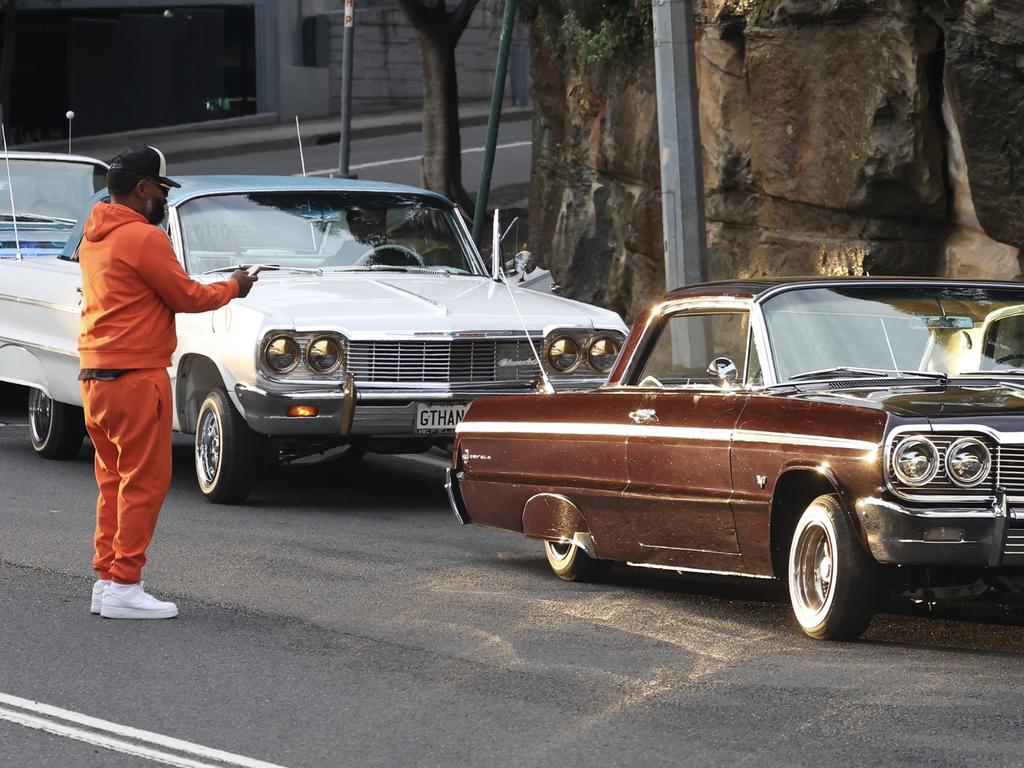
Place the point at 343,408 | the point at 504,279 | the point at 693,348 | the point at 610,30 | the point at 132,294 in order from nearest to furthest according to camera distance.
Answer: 1. the point at 132,294
2. the point at 693,348
3. the point at 343,408
4. the point at 504,279
5. the point at 610,30

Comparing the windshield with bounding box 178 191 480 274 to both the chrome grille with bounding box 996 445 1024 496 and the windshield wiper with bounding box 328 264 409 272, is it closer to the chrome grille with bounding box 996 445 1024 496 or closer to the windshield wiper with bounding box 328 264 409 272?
the windshield wiper with bounding box 328 264 409 272

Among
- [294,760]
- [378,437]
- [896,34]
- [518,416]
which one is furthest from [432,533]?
[896,34]

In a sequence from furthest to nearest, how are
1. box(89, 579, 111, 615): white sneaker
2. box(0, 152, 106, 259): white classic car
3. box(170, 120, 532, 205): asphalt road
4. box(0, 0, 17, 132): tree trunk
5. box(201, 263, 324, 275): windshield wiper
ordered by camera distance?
box(0, 0, 17, 132): tree trunk → box(170, 120, 532, 205): asphalt road → box(0, 152, 106, 259): white classic car → box(201, 263, 324, 275): windshield wiper → box(89, 579, 111, 615): white sneaker

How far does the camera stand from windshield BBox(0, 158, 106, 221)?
1653 centimetres

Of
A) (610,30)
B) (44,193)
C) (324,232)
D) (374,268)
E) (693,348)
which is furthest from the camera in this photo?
(610,30)

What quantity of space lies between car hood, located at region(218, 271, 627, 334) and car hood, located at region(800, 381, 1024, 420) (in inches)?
152

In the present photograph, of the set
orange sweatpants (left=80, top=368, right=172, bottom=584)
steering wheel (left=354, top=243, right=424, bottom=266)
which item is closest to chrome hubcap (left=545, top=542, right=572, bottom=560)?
orange sweatpants (left=80, top=368, right=172, bottom=584)

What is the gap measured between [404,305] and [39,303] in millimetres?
3039

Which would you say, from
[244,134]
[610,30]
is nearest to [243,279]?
[610,30]

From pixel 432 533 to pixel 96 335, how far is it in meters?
3.09

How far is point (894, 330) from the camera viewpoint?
7758 mm

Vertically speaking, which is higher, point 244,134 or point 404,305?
point 244,134

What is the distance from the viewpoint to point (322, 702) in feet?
20.6

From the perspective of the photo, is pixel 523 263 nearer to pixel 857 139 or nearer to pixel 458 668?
pixel 857 139
